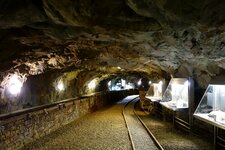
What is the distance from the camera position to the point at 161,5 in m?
5.19

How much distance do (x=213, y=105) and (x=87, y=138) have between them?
5364mm

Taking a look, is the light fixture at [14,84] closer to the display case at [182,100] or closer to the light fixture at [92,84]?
the display case at [182,100]

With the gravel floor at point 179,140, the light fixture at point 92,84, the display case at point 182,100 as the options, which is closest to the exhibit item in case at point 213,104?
the gravel floor at point 179,140

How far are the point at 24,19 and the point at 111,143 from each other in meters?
5.90

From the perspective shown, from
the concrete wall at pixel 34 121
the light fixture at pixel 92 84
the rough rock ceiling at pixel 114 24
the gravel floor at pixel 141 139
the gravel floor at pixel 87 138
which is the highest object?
the rough rock ceiling at pixel 114 24

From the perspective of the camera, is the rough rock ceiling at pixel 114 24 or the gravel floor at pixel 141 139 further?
the gravel floor at pixel 141 139

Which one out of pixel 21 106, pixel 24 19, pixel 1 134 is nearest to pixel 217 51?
pixel 24 19

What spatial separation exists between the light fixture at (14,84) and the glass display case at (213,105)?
26.1 ft

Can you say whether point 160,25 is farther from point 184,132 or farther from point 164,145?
point 184,132

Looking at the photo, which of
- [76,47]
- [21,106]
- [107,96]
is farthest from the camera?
[107,96]

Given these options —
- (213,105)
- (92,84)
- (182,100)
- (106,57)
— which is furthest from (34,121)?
(92,84)

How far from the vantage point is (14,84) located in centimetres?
1212

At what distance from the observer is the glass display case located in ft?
26.9

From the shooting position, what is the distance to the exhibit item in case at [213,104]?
816cm
